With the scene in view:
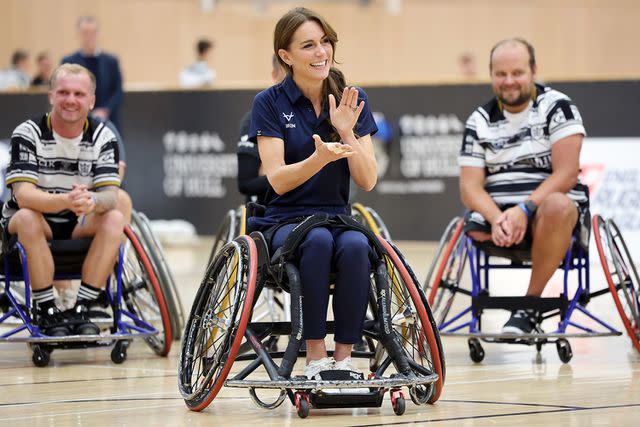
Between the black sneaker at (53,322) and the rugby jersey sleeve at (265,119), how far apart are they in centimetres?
134

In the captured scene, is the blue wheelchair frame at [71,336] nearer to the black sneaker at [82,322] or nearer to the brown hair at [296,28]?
the black sneaker at [82,322]

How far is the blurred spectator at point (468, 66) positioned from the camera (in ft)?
50.6

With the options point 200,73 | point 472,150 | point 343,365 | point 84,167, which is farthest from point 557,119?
point 200,73

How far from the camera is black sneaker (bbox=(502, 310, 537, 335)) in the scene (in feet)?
14.6

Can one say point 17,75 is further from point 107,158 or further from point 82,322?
point 82,322

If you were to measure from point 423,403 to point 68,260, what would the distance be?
182cm

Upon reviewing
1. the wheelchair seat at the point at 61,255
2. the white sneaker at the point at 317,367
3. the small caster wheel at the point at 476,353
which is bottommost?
the small caster wheel at the point at 476,353

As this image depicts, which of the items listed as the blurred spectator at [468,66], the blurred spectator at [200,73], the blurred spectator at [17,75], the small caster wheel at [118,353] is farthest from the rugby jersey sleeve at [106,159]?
the blurred spectator at [468,66]

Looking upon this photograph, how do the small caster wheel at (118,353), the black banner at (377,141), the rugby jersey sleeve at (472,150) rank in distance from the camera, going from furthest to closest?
the black banner at (377,141) < the rugby jersey sleeve at (472,150) < the small caster wheel at (118,353)

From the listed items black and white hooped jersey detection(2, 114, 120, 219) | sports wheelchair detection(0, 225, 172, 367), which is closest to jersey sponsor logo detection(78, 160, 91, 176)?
black and white hooped jersey detection(2, 114, 120, 219)

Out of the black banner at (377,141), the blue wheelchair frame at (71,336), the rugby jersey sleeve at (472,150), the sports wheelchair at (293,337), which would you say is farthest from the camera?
the black banner at (377,141)

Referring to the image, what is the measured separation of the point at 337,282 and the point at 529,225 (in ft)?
4.84

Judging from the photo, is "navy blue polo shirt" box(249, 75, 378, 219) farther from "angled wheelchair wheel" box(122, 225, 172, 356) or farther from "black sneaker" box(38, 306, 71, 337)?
"black sneaker" box(38, 306, 71, 337)

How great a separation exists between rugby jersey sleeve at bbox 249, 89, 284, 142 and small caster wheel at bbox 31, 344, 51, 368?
1.48 metres
